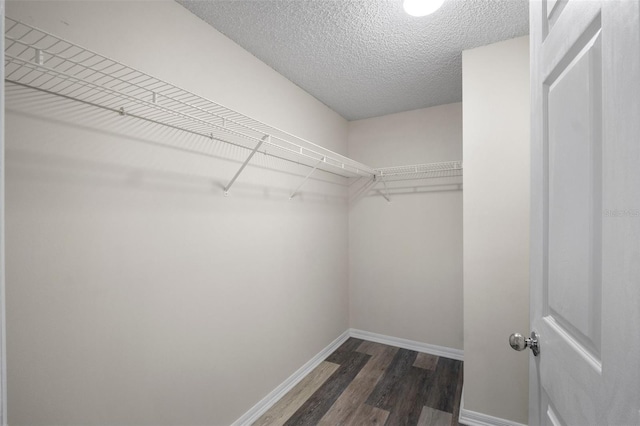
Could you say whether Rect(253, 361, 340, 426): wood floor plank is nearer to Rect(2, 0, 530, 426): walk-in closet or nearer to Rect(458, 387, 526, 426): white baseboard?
Rect(2, 0, 530, 426): walk-in closet

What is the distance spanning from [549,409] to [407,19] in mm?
1879

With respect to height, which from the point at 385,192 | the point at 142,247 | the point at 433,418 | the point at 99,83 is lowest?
the point at 433,418

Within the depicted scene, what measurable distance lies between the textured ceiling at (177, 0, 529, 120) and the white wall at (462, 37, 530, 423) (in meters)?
0.23

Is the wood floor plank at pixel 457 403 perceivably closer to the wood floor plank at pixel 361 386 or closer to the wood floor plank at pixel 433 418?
the wood floor plank at pixel 433 418

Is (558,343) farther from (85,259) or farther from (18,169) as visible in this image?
(18,169)

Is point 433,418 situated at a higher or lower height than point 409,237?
lower

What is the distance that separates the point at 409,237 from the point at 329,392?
1.63 metres

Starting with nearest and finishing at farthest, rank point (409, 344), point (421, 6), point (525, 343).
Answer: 1. point (525, 343)
2. point (421, 6)
3. point (409, 344)

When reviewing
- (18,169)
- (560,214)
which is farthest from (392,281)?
(18,169)

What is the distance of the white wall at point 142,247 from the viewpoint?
1.06m

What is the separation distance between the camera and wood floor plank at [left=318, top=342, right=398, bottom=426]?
2027mm

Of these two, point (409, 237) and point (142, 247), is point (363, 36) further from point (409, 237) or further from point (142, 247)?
point (409, 237)

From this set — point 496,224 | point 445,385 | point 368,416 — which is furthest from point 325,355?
point 496,224

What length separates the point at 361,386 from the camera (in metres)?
2.38
